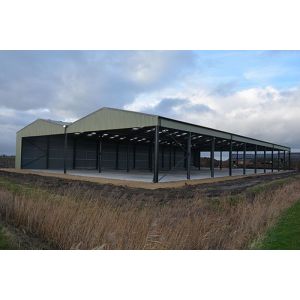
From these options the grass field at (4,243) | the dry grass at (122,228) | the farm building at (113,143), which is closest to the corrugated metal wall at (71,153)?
the farm building at (113,143)

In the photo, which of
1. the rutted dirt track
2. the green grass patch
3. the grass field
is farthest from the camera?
the rutted dirt track

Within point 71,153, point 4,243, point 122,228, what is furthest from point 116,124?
point 4,243

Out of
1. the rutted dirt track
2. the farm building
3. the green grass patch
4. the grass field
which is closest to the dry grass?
the green grass patch

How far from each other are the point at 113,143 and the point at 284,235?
3328 centimetres

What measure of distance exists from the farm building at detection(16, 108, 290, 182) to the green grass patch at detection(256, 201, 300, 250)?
12.2 meters

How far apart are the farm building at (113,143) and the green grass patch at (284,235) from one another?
12.2 m

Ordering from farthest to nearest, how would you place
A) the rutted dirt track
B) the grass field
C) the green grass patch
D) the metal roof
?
the metal roof, the rutted dirt track, the green grass patch, the grass field

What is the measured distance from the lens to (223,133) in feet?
93.6

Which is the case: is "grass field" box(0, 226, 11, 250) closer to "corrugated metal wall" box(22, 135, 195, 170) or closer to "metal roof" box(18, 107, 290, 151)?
"metal roof" box(18, 107, 290, 151)

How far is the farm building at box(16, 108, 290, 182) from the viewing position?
23.1 meters

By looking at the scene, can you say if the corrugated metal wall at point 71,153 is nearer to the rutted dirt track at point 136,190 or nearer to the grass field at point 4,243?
the rutted dirt track at point 136,190

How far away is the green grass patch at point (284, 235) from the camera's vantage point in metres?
5.73

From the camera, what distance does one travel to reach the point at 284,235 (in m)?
6.59

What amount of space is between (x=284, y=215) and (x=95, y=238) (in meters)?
6.32
